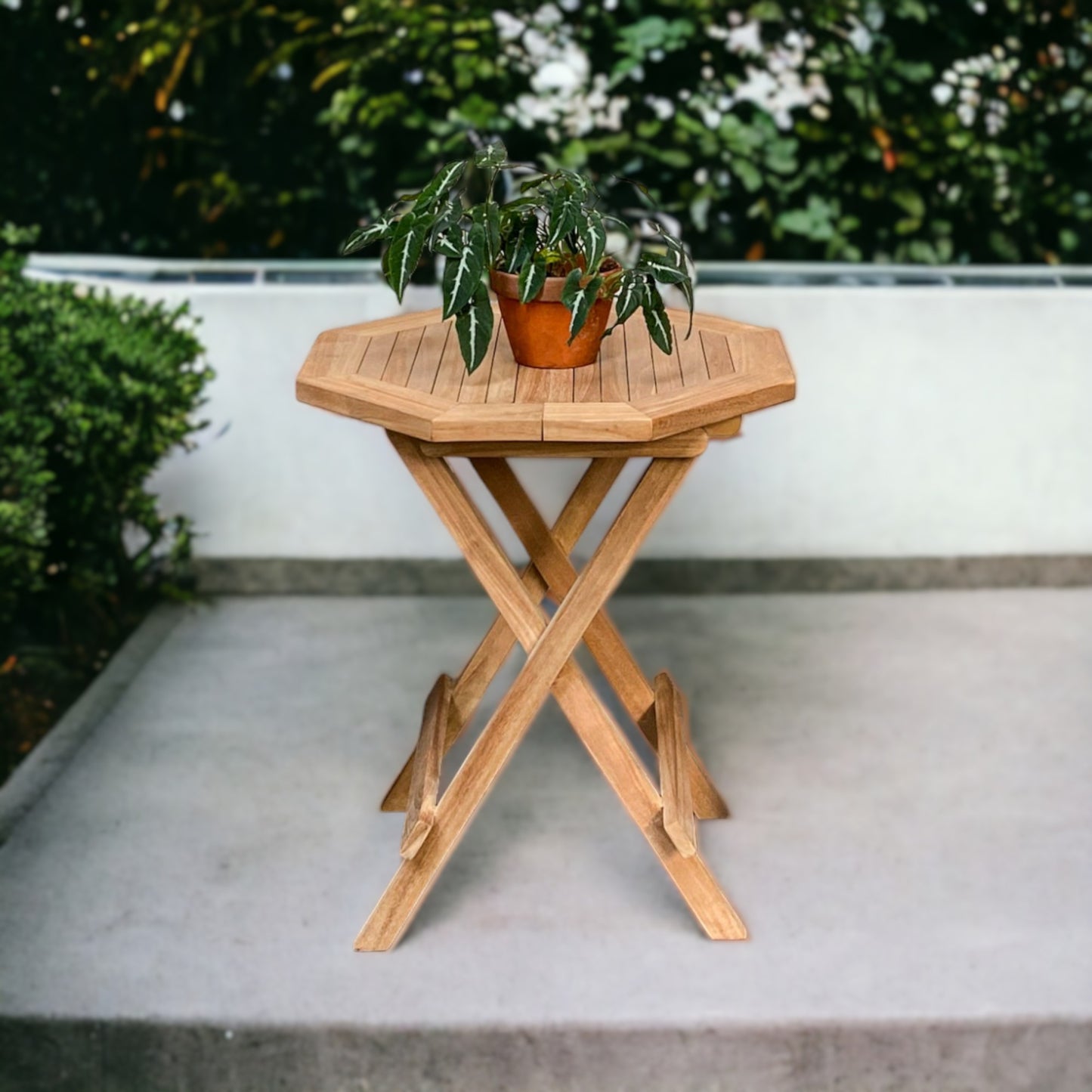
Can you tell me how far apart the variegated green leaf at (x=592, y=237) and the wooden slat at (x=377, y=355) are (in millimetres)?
410

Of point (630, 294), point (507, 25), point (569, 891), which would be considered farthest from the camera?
point (507, 25)

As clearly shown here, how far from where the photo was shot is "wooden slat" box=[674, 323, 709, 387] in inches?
86.3

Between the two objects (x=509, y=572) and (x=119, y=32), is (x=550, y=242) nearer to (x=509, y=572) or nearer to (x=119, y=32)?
(x=509, y=572)

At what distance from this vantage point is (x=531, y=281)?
207 cm

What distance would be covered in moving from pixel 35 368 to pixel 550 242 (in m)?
1.72

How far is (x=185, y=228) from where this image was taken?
3748mm

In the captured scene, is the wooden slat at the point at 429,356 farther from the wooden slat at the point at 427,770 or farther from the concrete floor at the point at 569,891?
the concrete floor at the point at 569,891

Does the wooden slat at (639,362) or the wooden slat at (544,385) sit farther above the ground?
the wooden slat at (544,385)

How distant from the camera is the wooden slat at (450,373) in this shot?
2.12 meters

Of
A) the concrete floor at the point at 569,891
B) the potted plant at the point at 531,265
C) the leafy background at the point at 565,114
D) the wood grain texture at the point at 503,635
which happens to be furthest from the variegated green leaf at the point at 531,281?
the leafy background at the point at 565,114

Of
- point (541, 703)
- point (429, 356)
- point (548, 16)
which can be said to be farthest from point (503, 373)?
point (548, 16)

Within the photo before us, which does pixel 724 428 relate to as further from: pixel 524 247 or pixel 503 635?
pixel 503 635

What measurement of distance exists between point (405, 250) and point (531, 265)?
7.5 inches

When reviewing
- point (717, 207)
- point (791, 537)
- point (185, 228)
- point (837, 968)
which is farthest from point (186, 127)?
point (837, 968)
